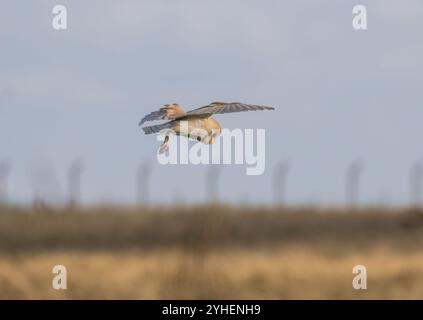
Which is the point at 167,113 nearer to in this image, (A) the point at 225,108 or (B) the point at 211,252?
(A) the point at 225,108

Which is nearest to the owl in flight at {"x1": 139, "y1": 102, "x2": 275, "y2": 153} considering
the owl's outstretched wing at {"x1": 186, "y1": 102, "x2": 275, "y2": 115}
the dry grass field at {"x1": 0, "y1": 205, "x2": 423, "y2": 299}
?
the owl's outstretched wing at {"x1": 186, "y1": 102, "x2": 275, "y2": 115}

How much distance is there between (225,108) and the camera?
22.7 feet

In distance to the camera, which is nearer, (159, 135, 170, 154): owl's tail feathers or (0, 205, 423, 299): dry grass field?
(159, 135, 170, 154): owl's tail feathers

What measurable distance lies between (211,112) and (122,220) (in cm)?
1260

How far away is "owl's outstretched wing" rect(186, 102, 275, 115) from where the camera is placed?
6.85 meters

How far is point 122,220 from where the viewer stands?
19234mm

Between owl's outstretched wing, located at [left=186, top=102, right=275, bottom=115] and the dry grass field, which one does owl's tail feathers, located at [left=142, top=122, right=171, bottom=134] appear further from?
the dry grass field

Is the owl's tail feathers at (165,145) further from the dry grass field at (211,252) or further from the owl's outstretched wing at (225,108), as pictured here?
the dry grass field at (211,252)

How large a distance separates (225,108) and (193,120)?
0.27m

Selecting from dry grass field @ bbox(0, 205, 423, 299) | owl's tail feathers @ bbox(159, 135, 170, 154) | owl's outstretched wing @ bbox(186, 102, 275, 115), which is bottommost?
dry grass field @ bbox(0, 205, 423, 299)

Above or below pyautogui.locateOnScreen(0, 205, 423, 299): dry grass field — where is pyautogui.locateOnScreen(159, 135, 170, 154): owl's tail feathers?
above

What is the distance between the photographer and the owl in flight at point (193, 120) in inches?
265
